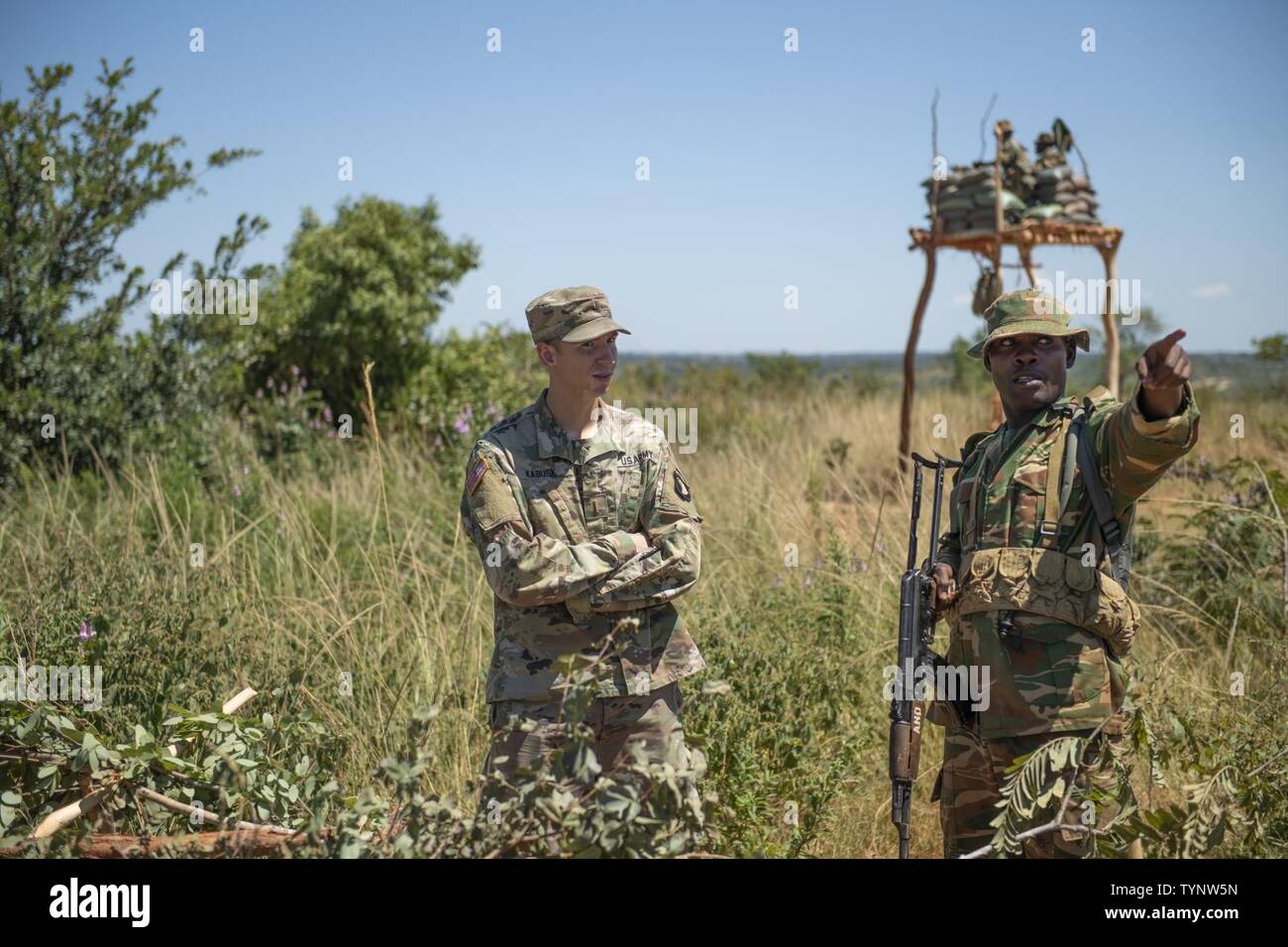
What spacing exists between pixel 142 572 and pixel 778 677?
9.54 ft

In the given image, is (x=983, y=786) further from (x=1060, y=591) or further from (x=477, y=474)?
(x=477, y=474)

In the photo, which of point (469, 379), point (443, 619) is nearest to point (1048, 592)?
point (443, 619)

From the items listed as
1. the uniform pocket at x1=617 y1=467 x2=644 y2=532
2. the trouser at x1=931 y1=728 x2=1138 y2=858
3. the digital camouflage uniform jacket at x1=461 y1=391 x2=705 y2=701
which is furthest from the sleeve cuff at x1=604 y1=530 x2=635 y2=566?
the trouser at x1=931 y1=728 x2=1138 y2=858

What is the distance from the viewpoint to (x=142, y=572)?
5.07 meters

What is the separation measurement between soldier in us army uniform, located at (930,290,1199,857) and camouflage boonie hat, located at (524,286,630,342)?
107cm

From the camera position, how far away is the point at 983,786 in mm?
2982

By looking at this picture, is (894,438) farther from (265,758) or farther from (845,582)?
(265,758)

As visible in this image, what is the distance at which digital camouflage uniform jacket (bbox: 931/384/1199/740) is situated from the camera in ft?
9.30

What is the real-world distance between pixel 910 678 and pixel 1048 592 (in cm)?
42

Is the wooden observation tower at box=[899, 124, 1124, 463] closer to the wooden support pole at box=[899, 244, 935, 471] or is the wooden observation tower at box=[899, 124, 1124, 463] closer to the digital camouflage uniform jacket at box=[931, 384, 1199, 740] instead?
the wooden support pole at box=[899, 244, 935, 471]

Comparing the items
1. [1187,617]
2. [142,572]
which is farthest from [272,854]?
[1187,617]

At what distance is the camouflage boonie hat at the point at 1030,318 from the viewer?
3008mm

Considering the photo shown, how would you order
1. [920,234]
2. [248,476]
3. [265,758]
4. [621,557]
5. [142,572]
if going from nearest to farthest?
[265,758]
[621,557]
[142,572]
[248,476]
[920,234]

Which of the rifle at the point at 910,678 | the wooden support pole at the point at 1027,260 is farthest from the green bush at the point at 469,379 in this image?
the rifle at the point at 910,678
